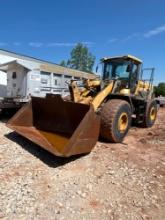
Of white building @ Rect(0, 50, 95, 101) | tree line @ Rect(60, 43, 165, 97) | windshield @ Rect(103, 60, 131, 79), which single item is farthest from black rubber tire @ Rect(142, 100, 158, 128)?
tree line @ Rect(60, 43, 165, 97)

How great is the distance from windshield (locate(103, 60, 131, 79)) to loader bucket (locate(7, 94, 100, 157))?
2.64 m

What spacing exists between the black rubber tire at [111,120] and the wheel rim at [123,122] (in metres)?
0.11

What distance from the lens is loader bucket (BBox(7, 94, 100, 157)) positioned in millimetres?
4492

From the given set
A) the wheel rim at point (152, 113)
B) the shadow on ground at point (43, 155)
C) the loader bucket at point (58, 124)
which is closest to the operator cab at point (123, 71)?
the wheel rim at point (152, 113)

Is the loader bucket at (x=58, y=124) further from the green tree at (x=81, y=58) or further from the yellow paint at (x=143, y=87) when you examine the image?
the green tree at (x=81, y=58)

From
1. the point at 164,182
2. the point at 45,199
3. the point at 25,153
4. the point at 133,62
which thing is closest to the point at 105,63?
the point at 133,62

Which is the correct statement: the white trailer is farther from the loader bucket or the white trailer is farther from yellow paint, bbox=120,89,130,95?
yellow paint, bbox=120,89,130,95

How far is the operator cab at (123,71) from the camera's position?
289 inches

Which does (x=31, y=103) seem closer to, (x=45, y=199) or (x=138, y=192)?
(x=45, y=199)

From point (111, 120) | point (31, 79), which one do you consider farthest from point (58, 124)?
point (31, 79)

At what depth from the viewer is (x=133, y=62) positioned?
7.49 m

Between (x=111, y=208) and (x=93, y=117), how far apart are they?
1.93m

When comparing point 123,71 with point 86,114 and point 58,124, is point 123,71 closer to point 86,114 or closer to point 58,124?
point 58,124

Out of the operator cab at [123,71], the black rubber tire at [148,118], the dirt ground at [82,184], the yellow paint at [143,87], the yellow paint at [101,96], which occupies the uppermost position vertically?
the operator cab at [123,71]
